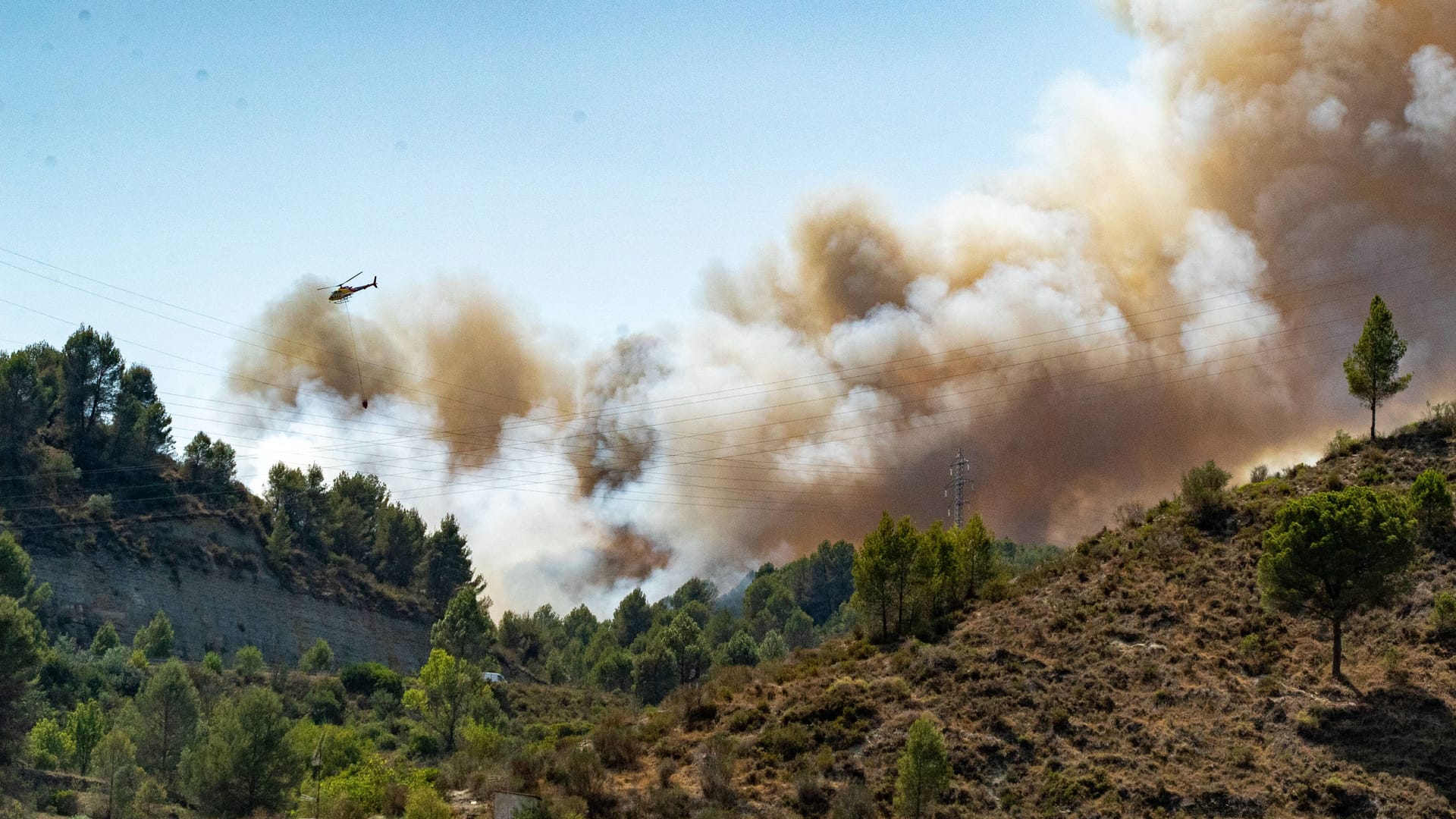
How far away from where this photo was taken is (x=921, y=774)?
53.3 meters

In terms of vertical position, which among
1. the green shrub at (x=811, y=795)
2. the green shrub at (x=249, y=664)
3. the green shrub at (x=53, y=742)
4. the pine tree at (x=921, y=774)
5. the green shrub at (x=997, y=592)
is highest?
the green shrub at (x=997, y=592)

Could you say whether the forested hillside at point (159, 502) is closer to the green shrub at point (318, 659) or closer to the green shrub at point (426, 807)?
the green shrub at point (318, 659)

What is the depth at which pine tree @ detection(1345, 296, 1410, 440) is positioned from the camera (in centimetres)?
7744

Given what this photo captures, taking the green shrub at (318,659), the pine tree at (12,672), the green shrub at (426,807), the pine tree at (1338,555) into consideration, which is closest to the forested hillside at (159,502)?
the green shrub at (318,659)

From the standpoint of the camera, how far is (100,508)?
122 meters

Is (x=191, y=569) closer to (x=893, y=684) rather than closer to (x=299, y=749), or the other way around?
(x=299, y=749)

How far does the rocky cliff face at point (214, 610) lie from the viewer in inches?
4500

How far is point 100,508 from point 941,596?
277ft

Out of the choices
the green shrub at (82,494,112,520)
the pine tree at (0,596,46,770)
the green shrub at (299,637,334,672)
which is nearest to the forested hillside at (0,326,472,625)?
the green shrub at (82,494,112,520)

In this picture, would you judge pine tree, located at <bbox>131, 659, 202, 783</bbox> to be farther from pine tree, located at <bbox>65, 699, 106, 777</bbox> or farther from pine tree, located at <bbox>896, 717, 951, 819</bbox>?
pine tree, located at <bbox>896, 717, 951, 819</bbox>

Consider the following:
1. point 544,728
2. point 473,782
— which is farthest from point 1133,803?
point 544,728

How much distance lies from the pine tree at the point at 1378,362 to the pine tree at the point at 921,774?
135 feet

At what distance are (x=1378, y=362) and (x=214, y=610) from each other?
105 meters

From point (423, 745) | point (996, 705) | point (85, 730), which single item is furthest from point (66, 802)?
point (996, 705)
